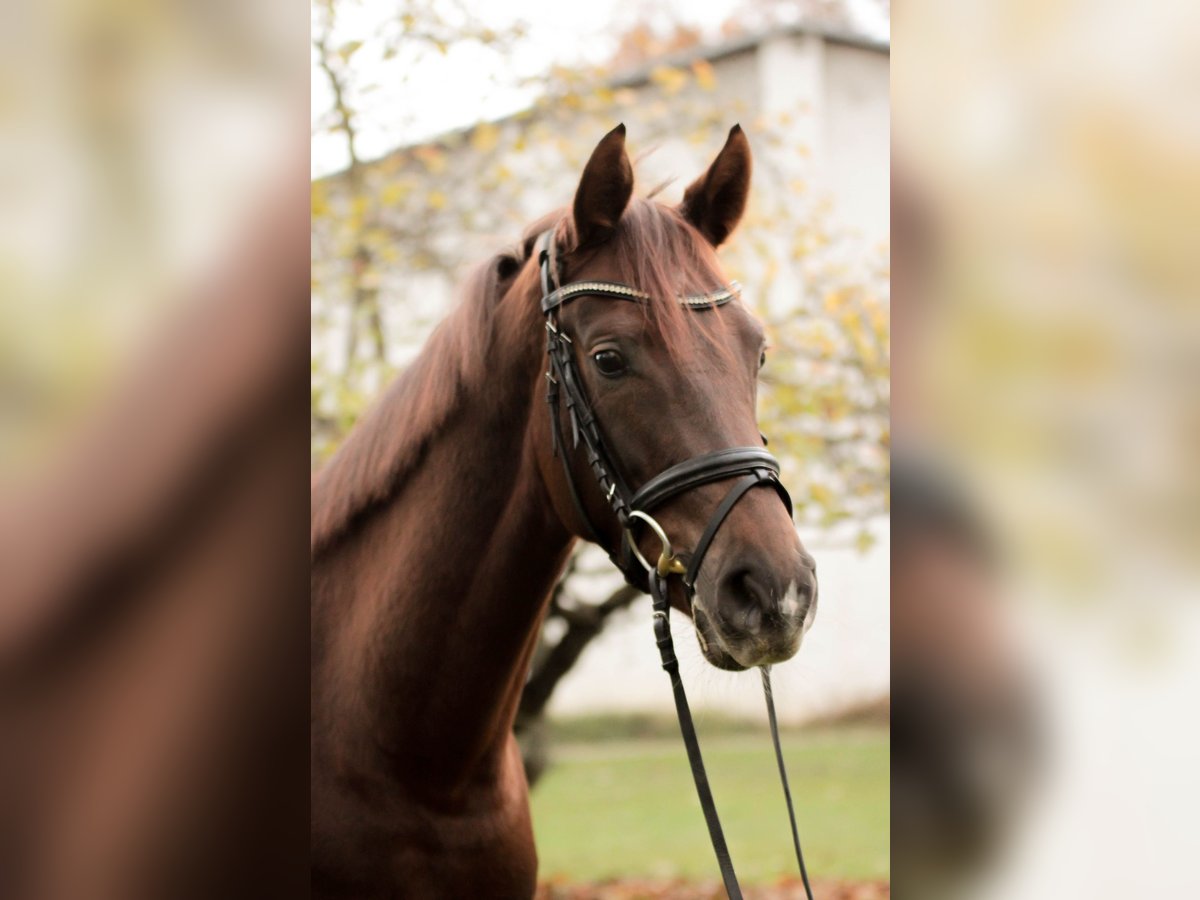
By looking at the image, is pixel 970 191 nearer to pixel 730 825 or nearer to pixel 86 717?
pixel 86 717

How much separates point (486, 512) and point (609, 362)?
1.37 ft

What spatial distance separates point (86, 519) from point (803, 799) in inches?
264

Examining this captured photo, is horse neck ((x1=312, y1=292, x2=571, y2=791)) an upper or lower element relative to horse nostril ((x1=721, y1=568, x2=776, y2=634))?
lower

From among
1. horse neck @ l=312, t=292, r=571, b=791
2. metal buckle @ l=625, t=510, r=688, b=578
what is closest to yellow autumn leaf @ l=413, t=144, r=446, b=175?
horse neck @ l=312, t=292, r=571, b=791

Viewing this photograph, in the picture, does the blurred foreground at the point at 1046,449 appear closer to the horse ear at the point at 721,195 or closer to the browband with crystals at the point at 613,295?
the browband with crystals at the point at 613,295

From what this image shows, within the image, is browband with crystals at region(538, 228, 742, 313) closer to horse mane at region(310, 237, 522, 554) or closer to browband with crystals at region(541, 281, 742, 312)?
browband with crystals at region(541, 281, 742, 312)

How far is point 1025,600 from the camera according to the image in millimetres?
1026

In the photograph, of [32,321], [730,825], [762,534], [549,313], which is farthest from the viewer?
[730,825]

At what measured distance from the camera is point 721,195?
86.7 inches

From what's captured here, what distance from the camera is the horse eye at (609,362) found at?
6.31 ft

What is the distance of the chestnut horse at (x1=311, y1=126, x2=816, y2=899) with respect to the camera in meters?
1.90

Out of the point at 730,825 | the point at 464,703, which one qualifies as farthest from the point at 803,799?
the point at 464,703

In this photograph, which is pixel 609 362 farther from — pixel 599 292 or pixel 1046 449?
pixel 1046 449

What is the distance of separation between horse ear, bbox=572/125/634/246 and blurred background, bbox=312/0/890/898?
6.62 feet
